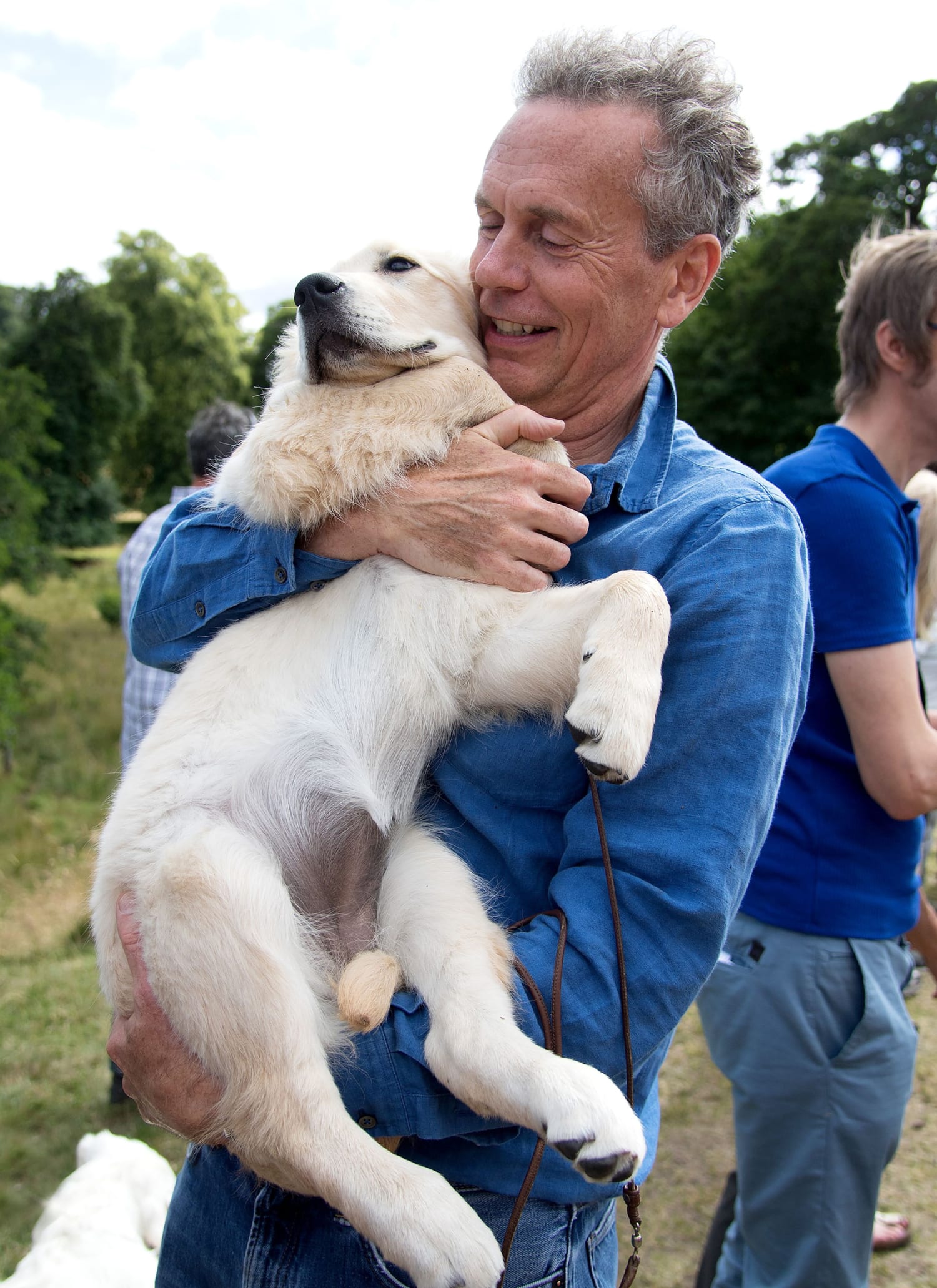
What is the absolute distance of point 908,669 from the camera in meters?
2.46

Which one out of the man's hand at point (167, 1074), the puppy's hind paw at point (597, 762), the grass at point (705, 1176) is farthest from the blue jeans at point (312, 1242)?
the grass at point (705, 1176)

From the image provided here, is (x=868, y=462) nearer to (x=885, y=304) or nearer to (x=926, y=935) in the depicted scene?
(x=885, y=304)

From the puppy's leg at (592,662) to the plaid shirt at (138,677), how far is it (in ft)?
10.5

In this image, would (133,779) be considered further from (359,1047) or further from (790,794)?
(790,794)

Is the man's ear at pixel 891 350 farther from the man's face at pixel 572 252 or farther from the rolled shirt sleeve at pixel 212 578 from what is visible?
the rolled shirt sleeve at pixel 212 578

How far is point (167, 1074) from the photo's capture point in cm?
165

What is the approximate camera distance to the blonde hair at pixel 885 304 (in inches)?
112

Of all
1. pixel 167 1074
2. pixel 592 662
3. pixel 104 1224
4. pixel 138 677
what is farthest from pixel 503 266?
pixel 138 677

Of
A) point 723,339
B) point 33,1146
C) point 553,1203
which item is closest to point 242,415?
point 33,1146

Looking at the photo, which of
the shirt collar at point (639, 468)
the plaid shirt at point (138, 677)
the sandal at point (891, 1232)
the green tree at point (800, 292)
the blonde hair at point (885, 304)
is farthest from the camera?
the green tree at point (800, 292)

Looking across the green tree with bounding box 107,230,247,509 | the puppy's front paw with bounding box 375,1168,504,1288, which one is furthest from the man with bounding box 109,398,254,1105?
the green tree with bounding box 107,230,247,509

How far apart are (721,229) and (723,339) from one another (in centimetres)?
2278

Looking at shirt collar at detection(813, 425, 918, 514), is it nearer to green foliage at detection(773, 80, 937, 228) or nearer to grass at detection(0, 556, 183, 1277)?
grass at detection(0, 556, 183, 1277)

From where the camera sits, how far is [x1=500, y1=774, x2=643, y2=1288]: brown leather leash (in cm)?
147
